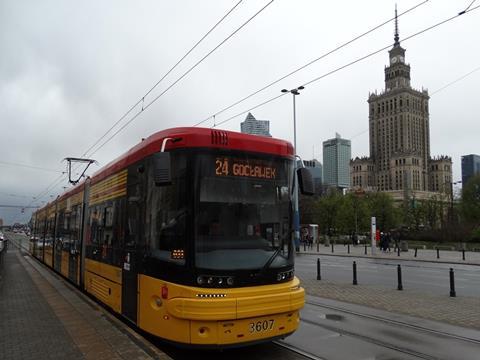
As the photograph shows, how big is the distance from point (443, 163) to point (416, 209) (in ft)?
262

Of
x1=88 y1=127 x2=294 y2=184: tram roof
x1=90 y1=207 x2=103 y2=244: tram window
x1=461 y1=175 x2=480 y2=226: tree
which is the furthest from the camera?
x1=461 y1=175 x2=480 y2=226: tree

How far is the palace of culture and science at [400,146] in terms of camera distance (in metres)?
130

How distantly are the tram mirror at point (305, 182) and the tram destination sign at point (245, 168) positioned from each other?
25.3 inches

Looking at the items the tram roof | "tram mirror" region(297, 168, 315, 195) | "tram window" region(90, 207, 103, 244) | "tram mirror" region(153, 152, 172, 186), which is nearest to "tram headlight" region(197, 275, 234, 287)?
"tram mirror" region(153, 152, 172, 186)

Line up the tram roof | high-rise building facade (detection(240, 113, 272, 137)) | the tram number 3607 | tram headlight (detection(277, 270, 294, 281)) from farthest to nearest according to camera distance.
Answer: high-rise building facade (detection(240, 113, 272, 137)), tram headlight (detection(277, 270, 294, 281)), the tram roof, the tram number 3607

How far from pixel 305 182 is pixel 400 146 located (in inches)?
5462

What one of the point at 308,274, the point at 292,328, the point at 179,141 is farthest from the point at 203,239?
the point at 308,274

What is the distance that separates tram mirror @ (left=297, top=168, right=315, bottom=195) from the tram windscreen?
1.39 ft

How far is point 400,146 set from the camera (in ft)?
455

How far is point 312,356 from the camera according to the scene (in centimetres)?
722

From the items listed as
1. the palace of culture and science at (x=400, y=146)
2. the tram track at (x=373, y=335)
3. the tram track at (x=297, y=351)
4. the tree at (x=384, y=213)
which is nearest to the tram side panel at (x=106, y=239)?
the tram track at (x=297, y=351)

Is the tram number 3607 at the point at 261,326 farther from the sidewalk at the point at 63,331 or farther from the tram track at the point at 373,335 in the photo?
the sidewalk at the point at 63,331

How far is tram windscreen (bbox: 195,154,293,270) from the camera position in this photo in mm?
6578

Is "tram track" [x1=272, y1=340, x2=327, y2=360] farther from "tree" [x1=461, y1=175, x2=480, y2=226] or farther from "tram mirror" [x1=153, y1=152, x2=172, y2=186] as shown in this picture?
"tree" [x1=461, y1=175, x2=480, y2=226]
